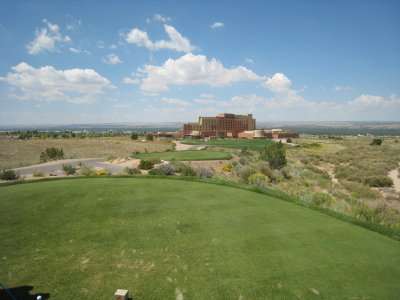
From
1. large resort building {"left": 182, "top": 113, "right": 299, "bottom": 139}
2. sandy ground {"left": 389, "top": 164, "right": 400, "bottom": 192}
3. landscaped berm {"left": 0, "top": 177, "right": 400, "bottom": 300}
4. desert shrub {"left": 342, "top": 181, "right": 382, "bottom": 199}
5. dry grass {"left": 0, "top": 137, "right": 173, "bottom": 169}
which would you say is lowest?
sandy ground {"left": 389, "top": 164, "right": 400, "bottom": 192}

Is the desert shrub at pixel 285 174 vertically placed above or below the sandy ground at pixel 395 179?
above

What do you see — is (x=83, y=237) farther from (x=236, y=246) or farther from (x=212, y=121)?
(x=212, y=121)

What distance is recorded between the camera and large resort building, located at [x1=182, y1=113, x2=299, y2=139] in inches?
3706

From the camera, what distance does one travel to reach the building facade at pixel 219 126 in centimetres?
9587

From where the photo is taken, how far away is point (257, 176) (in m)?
15.4

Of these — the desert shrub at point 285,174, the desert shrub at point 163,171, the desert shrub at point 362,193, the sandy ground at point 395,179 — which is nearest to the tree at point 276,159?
the desert shrub at point 285,174

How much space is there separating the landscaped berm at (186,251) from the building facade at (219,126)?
85732 mm

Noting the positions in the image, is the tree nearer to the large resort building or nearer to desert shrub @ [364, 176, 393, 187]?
desert shrub @ [364, 176, 393, 187]

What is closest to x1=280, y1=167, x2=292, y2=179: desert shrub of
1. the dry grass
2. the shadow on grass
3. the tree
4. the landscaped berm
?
the tree

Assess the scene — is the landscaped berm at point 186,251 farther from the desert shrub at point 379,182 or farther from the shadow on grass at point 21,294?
the desert shrub at point 379,182

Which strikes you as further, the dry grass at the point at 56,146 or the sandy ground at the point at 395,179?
the dry grass at the point at 56,146

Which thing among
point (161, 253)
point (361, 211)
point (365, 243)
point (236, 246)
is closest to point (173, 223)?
point (161, 253)

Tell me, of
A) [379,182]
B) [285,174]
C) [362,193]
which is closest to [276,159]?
[285,174]

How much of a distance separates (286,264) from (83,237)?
4413 millimetres
